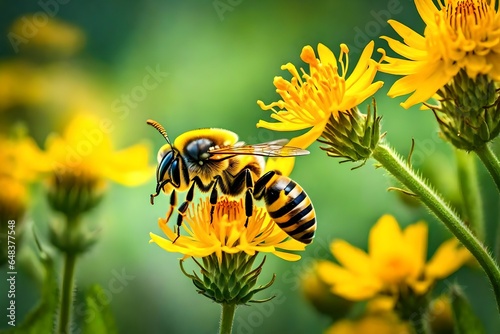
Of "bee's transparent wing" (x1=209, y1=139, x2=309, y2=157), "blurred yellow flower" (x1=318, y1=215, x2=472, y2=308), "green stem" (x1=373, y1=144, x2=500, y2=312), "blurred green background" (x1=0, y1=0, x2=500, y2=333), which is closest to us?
"green stem" (x1=373, y1=144, x2=500, y2=312)

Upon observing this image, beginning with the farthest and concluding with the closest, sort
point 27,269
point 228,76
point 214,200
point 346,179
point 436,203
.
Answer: point 228,76 → point 346,179 → point 27,269 → point 214,200 → point 436,203

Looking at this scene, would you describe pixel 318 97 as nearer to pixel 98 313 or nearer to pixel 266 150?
pixel 266 150

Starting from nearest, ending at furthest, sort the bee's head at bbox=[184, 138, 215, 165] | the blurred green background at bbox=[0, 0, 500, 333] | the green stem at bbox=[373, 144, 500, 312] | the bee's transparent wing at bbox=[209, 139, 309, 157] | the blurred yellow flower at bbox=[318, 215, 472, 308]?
1. the green stem at bbox=[373, 144, 500, 312]
2. the bee's transparent wing at bbox=[209, 139, 309, 157]
3. the bee's head at bbox=[184, 138, 215, 165]
4. the blurred yellow flower at bbox=[318, 215, 472, 308]
5. the blurred green background at bbox=[0, 0, 500, 333]

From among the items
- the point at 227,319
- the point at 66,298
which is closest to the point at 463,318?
the point at 227,319

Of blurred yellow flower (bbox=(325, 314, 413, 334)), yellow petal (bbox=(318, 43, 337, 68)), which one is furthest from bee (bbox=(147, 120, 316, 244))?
blurred yellow flower (bbox=(325, 314, 413, 334))

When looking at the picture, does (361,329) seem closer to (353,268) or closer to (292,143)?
(353,268)

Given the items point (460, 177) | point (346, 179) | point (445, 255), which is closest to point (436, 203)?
point (460, 177)

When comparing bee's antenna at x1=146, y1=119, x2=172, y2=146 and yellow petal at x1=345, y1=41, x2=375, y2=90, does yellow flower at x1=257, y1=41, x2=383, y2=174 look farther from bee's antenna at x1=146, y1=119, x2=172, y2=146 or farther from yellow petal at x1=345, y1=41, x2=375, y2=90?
bee's antenna at x1=146, y1=119, x2=172, y2=146
